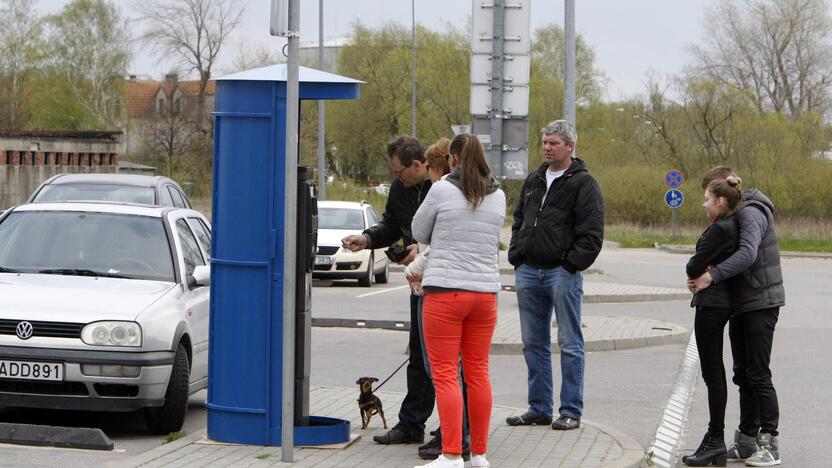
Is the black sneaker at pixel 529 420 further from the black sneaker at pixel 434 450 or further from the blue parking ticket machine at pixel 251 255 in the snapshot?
the blue parking ticket machine at pixel 251 255

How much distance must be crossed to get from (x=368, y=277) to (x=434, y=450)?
17603mm

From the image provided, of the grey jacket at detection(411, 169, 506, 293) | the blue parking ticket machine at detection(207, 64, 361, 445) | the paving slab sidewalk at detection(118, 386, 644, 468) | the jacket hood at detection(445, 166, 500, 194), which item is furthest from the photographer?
the blue parking ticket machine at detection(207, 64, 361, 445)

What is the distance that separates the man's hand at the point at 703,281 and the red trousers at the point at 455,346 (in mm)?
1559

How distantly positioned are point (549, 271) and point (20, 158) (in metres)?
59.3

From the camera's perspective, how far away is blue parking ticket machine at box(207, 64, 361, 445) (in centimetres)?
761

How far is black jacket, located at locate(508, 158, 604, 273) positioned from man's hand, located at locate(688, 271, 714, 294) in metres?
0.68

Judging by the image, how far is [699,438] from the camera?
9070mm

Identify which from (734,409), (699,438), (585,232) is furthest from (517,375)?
(585,232)

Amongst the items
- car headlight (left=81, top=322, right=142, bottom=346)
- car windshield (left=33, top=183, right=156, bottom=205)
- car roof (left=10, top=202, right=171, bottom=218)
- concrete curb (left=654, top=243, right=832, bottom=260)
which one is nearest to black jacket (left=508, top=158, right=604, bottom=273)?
car headlight (left=81, top=322, right=142, bottom=346)

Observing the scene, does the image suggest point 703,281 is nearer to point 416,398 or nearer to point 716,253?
point 716,253

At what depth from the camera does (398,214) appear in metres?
7.92

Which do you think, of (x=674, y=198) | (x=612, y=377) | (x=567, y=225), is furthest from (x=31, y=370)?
(x=674, y=198)

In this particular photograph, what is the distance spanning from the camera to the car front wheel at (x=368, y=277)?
24.9 metres

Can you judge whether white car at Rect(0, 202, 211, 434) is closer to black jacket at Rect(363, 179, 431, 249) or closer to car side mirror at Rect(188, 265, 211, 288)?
car side mirror at Rect(188, 265, 211, 288)
